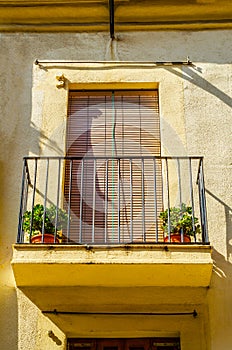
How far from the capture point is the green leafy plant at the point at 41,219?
7.72m

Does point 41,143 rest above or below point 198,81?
below

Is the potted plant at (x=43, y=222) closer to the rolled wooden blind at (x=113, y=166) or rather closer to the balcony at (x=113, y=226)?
the balcony at (x=113, y=226)

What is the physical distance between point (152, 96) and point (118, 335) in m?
3.90

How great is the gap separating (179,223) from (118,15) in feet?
13.7

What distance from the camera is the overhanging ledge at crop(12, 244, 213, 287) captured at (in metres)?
7.21

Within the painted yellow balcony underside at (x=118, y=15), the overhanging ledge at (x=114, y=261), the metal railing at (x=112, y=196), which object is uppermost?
the painted yellow balcony underside at (x=118, y=15)

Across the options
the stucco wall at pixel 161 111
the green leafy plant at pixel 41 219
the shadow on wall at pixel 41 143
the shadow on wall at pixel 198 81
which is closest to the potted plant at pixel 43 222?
the green leafy plant at pixel 41 219

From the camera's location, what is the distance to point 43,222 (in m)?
7.60

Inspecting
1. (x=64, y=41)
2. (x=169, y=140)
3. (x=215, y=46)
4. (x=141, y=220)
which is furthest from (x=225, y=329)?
(x=64, y=41)

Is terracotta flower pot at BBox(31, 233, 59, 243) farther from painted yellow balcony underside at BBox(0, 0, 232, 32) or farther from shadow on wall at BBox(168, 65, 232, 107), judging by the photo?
painted yellow balcony underside at BBox(0, 0, 232, 32)

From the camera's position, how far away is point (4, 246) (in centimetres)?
814

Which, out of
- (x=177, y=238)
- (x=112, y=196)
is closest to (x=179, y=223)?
(x=177, y=238)

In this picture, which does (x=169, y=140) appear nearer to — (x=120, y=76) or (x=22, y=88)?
(x=120, y=76)

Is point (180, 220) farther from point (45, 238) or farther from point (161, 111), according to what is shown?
point (161, 111)
